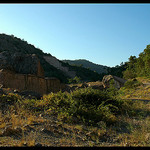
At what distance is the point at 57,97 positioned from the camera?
6324 mm

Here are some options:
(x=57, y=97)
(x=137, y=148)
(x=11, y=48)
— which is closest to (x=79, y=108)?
(x=57, y=97)

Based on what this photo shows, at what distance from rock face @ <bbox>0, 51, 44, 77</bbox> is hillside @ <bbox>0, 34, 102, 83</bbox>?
2385cm

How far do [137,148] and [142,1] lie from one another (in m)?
2.33

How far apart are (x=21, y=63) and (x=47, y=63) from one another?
33942 millimetres

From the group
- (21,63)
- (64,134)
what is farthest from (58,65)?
(64,134)

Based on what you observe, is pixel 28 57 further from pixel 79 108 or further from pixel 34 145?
pixel 34 145

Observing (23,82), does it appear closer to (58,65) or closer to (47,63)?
(47,63)

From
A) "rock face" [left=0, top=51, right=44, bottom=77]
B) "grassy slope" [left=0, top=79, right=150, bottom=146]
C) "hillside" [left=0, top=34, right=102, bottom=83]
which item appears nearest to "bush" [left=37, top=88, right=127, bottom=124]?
"grassy slope" [left=0, top=79, right=150, bottom=146]

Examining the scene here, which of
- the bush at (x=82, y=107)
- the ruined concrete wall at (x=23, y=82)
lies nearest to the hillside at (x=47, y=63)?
the ruined concrete wall at (x=23, y=82)

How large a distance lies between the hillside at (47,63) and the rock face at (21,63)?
23854mm

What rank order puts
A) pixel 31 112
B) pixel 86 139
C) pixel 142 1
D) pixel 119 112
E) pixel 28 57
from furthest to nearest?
pixel 28 57 < pixel 119 112 < pixel 31 112 < pixel 86 139 < pixel 142 1

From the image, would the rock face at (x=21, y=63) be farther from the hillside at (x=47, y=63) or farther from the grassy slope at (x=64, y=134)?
the hillside at (x=47, y=63)

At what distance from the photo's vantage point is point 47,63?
154 feet

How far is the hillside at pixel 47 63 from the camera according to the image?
1612 inches
